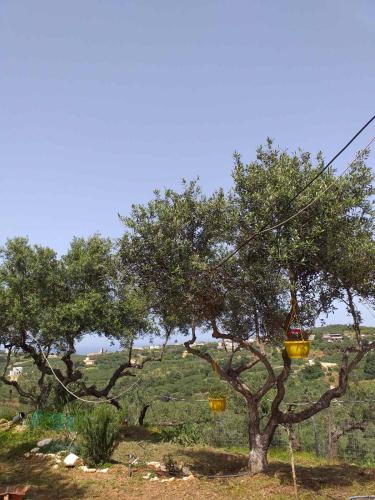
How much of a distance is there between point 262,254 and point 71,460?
8.11m

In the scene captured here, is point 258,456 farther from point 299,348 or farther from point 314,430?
point 314,430

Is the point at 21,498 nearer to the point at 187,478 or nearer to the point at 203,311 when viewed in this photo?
the point at 187,478

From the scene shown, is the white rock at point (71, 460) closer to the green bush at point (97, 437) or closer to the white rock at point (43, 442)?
the green bush at point (97, 437)

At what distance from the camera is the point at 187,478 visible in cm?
1112

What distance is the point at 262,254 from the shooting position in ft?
33.7

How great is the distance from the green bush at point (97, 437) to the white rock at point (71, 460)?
21 centimetres

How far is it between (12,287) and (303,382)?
32631mm

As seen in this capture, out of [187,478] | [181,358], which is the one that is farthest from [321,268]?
[181,358]

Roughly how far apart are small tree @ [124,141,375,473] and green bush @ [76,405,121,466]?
12.5 feet

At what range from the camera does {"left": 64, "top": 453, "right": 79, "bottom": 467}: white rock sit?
40.2 ft

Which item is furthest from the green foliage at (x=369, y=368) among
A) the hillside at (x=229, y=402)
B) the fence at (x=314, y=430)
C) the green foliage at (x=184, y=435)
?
the green foliage at (x=184, y=435)

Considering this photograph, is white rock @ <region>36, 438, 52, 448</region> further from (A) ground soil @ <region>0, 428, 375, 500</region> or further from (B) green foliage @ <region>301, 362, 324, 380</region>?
(B) green foliage @ <region>301, 362, 324, 380</region>

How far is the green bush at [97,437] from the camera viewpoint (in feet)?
40.5

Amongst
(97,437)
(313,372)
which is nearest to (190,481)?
(97,437)
